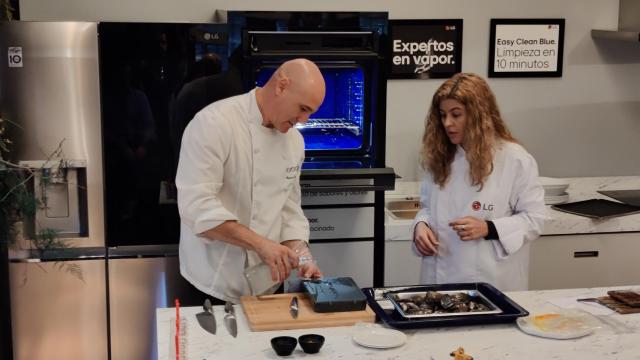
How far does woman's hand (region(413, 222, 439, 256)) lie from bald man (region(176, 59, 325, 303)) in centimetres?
45

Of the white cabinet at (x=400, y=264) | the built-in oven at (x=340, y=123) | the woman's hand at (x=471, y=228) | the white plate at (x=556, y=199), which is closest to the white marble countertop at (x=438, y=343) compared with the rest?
the woman's hand at (x=471, y=228)

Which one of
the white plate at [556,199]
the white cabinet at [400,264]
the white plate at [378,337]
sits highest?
the white plate at [556,199]

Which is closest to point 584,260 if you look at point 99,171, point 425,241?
point 425,241

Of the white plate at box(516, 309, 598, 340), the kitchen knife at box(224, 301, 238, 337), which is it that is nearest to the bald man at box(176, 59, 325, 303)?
the kitchen knife at box(224, 301, 238, 337)

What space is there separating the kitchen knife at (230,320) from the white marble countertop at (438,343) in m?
0.01

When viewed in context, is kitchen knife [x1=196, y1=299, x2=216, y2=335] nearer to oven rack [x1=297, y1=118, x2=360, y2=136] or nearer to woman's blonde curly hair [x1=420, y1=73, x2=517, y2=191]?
woman's blonde curly hair [x1=420, y1=73, x2=517, y2=191]

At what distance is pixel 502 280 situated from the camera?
9.51ft

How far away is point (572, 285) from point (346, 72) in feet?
5.04

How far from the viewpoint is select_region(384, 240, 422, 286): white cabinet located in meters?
3.77

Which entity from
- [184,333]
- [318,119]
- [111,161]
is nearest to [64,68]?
[111,161]

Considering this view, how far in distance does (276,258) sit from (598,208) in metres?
2.21

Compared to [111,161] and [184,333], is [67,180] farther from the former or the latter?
[184,333]

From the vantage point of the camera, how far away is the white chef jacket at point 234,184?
249cm

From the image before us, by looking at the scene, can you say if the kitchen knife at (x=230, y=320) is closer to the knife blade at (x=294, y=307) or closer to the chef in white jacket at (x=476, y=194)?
the knife blade at (x=294, y=307)
